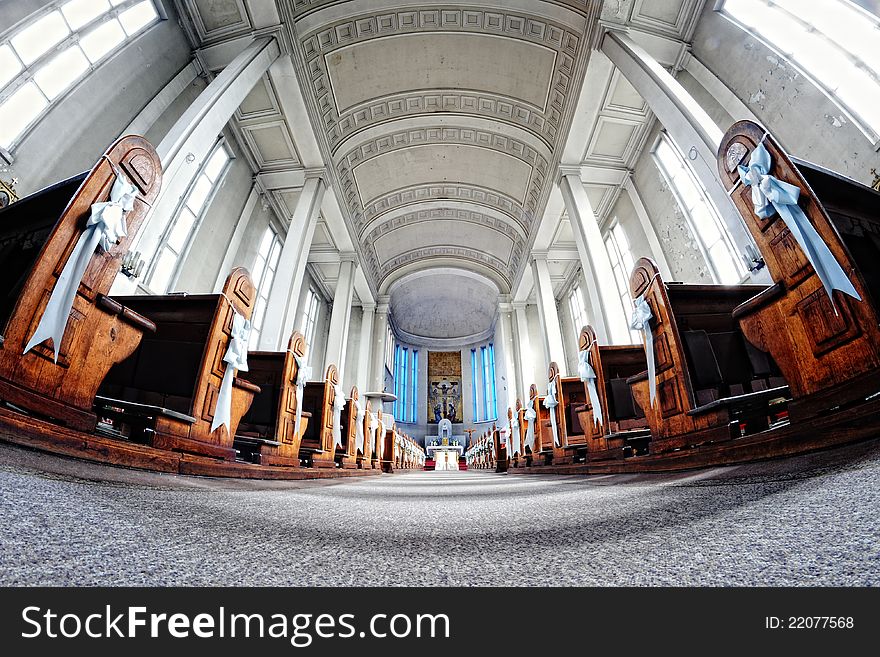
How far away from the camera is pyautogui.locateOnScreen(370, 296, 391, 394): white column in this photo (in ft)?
42.2

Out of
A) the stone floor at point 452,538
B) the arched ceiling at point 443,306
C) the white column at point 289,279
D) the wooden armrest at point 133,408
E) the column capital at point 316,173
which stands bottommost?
the stone floor at point 452,538

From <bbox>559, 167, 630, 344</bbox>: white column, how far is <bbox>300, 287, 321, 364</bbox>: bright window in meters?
7.86

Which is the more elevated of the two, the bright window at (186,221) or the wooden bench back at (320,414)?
the bright window at (186,221)

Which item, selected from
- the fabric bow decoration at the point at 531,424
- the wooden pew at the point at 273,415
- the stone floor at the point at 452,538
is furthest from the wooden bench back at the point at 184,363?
the fabric bow decoration at the point at 531,424

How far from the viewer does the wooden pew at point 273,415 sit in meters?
2.92

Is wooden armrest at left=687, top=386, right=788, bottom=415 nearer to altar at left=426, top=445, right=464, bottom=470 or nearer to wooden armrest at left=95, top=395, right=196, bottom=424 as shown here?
wooden armrest at left=95, top=395, right=196, bottom=424

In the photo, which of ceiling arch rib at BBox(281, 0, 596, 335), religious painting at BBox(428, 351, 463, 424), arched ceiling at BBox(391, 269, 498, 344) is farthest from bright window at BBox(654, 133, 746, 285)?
religious painting at BBox(428, 351, 463, 424)

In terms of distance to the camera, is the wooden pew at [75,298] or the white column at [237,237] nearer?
the wooden pew at [75,298]

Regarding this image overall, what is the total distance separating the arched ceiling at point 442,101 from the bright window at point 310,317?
213 cm

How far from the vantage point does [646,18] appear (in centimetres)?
570

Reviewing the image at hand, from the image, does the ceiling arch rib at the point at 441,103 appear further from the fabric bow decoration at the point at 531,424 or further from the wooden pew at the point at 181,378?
the wooden pew at the point at 181,378
